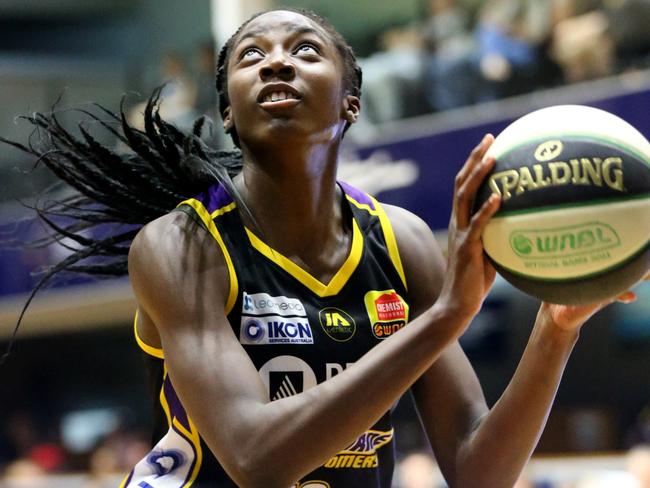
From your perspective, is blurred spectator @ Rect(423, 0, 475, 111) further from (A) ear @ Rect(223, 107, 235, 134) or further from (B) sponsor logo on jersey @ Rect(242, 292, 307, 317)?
(B) sponsor logo on jersey @ Rect(242, 292, 307, 317)

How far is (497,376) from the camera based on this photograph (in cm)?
980

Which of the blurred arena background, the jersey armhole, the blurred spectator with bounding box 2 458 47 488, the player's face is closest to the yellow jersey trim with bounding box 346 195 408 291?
the jersey armhole

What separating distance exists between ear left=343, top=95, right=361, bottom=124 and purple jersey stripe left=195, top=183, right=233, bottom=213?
1.17 feet

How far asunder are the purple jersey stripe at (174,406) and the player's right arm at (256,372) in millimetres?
220

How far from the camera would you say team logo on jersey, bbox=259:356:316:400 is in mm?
2557

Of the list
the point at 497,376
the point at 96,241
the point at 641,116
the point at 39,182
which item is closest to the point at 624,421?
the point at 497,376

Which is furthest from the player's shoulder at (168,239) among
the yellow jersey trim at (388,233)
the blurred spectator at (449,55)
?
the blurred spectator at (449,55)

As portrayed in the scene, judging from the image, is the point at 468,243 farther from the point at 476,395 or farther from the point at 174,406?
the point at 174,406

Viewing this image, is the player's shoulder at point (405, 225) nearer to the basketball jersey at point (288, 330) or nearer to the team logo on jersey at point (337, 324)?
the basketball jersey at point (288, 330)

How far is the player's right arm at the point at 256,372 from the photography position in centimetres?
216

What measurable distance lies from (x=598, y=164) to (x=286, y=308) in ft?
2.68

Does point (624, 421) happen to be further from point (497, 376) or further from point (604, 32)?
point (604, 32)

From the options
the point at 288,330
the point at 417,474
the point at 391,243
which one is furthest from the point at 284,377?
the point at 417,474

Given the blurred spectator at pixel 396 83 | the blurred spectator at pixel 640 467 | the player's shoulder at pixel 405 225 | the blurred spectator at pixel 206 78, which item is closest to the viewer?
the player's shoulder at pixel 405 225
